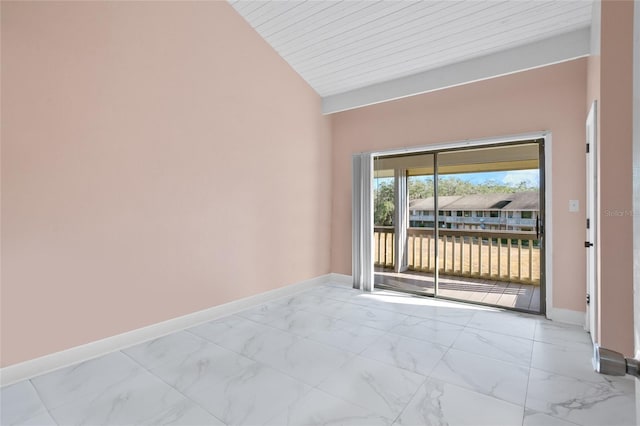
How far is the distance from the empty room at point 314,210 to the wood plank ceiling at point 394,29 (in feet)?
0.09

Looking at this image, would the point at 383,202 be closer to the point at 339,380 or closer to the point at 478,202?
the point at 478,202

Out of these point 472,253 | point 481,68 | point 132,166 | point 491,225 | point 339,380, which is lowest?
point 339,380

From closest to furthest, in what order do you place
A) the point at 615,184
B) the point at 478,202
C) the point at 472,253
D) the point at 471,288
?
the point at 615,184 < the point at 471,288 < the point at 478,202 < the point at 472,253

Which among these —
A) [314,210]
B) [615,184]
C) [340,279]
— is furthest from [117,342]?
[615,184]

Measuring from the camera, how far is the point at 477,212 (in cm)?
494

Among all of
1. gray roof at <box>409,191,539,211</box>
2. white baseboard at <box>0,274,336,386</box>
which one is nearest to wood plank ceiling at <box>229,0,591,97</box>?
gray roof at <box>409,191,539,211</box>

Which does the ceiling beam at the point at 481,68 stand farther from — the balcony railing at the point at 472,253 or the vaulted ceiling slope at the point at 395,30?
the balcony railing at the point at 472,253

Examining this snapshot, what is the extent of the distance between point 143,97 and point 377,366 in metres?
3.11

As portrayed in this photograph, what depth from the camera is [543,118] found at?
347cm

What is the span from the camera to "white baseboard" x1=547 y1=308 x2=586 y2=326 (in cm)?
327

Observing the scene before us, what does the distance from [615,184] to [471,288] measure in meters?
2.99

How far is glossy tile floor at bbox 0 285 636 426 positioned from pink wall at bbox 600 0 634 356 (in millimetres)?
473

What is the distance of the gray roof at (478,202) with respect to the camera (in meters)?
4.25

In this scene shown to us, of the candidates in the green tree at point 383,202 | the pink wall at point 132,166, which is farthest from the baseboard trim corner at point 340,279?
the pink wall at point 132,166
